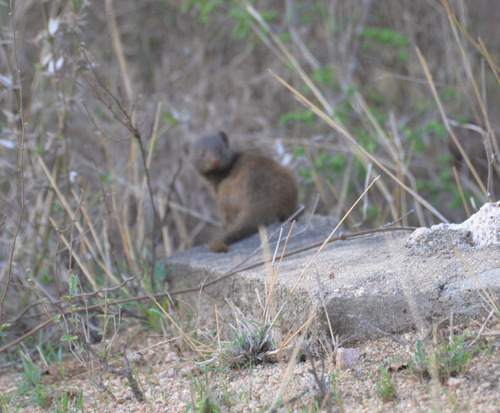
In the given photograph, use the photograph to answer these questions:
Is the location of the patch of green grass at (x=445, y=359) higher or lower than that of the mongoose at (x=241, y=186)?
lower

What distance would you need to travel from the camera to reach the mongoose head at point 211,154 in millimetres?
3613

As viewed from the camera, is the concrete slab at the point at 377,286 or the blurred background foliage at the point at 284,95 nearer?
the concrete slab at the point at 377,286

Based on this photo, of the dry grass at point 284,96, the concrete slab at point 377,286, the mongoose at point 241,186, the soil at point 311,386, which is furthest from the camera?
the dry grass at point 284,96

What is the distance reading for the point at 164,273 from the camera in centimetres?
288

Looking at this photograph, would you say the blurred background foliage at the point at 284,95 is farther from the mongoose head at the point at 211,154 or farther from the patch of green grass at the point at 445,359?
the patch of green grass at the point at 445,359

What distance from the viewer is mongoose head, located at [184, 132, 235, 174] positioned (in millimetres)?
3613

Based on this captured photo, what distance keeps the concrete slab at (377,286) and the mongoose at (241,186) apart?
0.83 m

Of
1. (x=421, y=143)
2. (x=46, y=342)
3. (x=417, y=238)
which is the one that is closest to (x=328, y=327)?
(x=417, y=238)

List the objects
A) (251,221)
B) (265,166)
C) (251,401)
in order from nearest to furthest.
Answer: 1. (251,401)
2. (251,221)
3. (265,166)

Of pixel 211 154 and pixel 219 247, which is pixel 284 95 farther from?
pixel 219 247

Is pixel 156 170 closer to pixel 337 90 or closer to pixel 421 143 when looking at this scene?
pixel 337 90

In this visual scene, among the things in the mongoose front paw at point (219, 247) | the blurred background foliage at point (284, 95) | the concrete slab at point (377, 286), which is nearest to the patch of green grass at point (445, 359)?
the concrete slab at point (377, 286)

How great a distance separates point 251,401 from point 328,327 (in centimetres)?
32

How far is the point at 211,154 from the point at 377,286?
6.92ft
